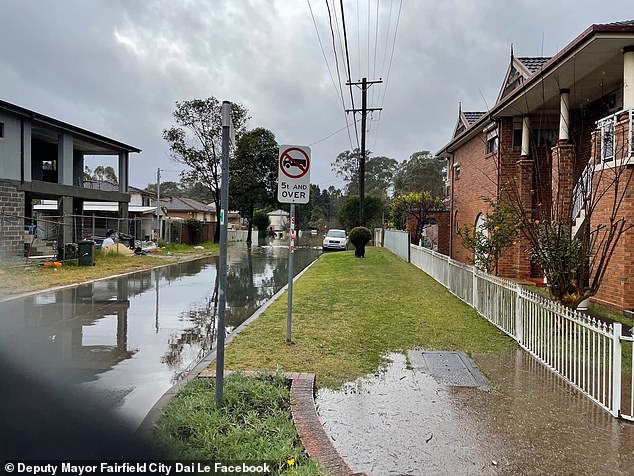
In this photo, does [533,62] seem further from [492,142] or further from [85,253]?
[85,253]

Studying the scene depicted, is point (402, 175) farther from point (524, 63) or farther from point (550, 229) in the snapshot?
point (550, 229)

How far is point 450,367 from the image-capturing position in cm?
642

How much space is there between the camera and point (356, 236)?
82.8 ft

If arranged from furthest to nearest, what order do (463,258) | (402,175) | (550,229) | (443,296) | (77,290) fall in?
(402,175) < (463,258) < (77,290) < (443,296) < (550,229)

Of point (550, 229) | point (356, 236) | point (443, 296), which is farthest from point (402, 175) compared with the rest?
point (550, 229)

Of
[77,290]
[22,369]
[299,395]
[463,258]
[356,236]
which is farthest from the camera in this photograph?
[356,236]

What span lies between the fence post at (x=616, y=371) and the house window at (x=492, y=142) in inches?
495

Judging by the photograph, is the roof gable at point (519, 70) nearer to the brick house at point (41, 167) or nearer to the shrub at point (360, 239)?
the shrub at point (360, 239)

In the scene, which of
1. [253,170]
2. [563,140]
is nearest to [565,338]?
[563,140]

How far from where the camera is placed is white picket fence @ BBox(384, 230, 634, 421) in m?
4.91

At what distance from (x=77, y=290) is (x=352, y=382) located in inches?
401

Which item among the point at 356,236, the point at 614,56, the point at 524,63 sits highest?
the point at 524,63

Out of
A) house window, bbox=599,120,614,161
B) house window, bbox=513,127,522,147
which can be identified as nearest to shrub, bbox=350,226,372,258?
house window, bbox=513,127,522,147

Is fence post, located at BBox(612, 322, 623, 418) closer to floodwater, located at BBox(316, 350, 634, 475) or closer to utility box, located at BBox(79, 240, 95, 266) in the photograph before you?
floodwater, located at BBox(316, 350, 634, 475)
